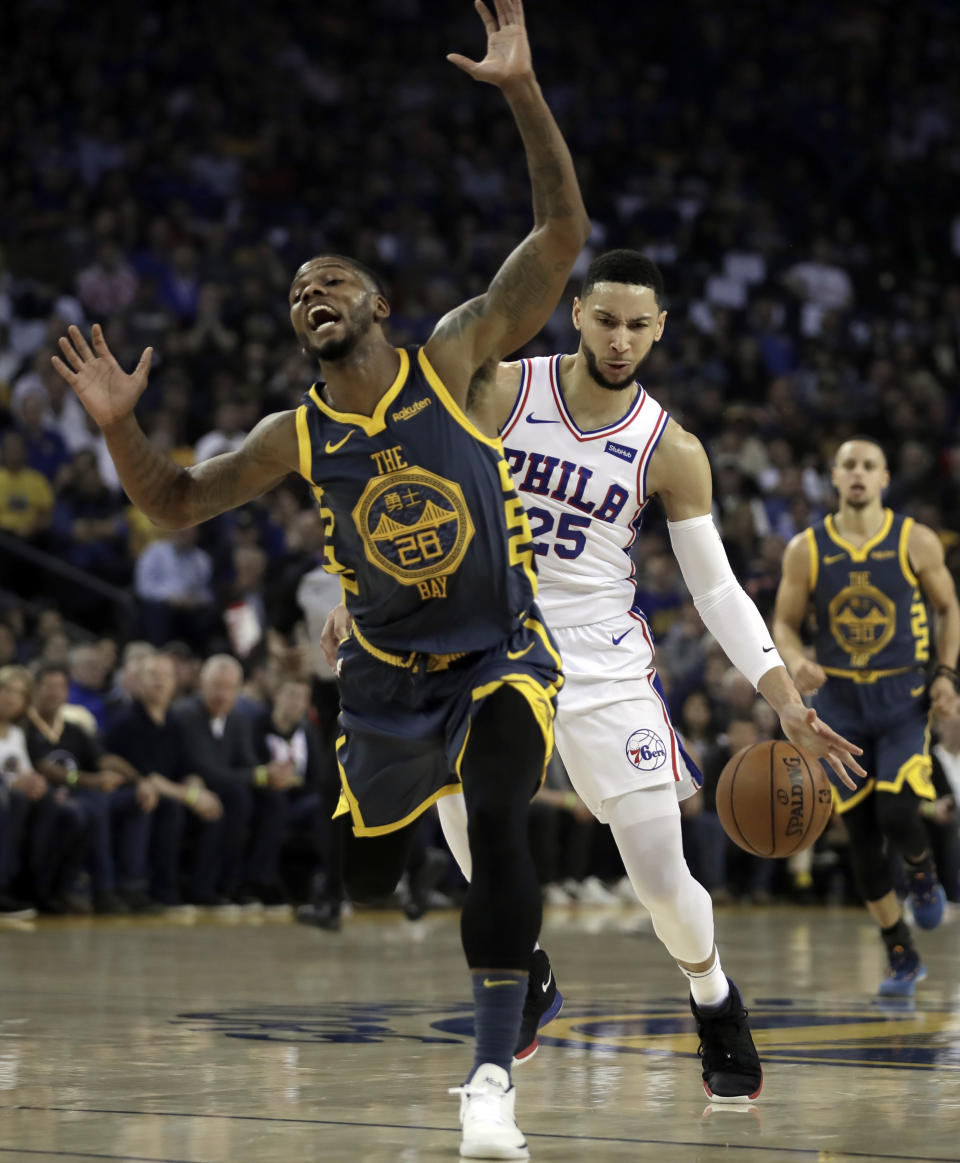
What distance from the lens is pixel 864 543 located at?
839 centimetres

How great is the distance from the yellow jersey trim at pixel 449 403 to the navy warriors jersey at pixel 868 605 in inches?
164

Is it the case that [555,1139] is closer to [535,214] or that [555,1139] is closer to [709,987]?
[709,987]

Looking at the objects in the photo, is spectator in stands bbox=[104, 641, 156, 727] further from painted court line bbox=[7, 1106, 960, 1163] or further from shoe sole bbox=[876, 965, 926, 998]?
painted court line bbox=[7, 1106, 960, 1163]

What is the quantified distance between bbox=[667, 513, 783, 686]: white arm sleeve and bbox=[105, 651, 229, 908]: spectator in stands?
24.8 ft

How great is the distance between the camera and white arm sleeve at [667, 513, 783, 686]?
16.4ft

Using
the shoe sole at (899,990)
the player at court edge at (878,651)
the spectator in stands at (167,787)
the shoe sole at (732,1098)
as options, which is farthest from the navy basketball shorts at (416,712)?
the spectator in stands at (167,787)

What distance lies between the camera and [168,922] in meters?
11.5

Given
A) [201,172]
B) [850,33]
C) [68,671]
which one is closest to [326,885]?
[68,671]

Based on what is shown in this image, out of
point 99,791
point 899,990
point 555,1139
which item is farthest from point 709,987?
point 99,791

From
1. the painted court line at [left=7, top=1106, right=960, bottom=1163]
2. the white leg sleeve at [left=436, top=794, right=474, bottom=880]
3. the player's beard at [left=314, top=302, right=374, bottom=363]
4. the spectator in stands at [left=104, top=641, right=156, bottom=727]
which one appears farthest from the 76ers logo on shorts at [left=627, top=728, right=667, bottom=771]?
the spectator in stands at [left=104, top=641, right=156, bottom=727]

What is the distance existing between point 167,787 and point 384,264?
28.1 ft

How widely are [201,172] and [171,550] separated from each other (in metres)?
→ 6.15

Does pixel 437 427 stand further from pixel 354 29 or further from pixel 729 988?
pixel 354 29

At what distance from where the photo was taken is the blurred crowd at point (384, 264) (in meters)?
14.0
